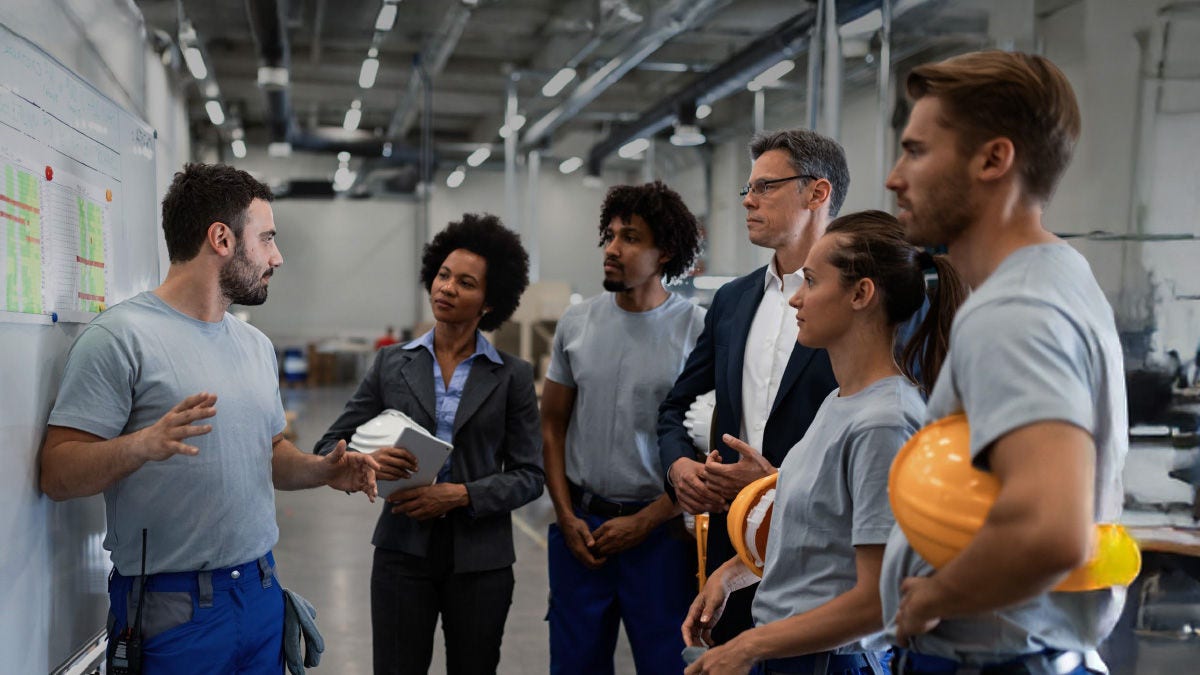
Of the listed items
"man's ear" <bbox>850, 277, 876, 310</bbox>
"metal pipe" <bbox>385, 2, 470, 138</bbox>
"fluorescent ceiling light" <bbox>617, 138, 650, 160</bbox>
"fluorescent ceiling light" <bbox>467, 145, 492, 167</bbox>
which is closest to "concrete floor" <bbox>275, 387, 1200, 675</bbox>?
"man's ear" <bbox>850, 277, 876, 310</bbox>

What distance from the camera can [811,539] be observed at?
4.74 ft

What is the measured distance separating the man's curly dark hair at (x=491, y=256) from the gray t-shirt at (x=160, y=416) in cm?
90

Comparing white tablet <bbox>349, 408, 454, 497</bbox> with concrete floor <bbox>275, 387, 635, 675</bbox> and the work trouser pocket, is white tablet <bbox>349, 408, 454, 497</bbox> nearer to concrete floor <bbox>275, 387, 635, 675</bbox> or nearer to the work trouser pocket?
the work trouser pocket

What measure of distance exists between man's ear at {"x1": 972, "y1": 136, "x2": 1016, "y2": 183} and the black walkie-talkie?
1610mm

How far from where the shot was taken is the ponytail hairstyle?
4.84ft

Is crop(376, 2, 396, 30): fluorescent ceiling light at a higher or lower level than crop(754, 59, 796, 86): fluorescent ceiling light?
higher

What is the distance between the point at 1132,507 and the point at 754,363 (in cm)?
207

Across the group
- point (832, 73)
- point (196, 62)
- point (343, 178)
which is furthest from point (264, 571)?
point (343, 178)

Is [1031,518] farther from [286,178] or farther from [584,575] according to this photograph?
[286,178]

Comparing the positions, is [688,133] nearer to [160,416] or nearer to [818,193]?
[818,193]

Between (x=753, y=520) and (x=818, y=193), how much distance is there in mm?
868

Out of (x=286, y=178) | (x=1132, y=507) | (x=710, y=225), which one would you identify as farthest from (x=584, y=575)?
(x=286, y=178)

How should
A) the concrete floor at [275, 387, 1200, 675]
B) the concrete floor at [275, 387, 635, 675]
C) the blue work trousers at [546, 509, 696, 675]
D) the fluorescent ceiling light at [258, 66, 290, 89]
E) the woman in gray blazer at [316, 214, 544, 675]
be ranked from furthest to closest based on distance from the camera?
the fluorescent ceiling light at [258, 66, 290, 89]
the concrete floor at [275, 387, 635, 675]
the concrete floor at [275, 387, 1200, 675]
the blue work trousers at [546, 509, 696, 675]
the woman in gray blazer at [316, 214, 544, 675]

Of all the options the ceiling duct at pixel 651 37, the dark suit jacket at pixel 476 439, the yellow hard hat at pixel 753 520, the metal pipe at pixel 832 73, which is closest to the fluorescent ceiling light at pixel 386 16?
the ceiling duct at pixel 651 37
